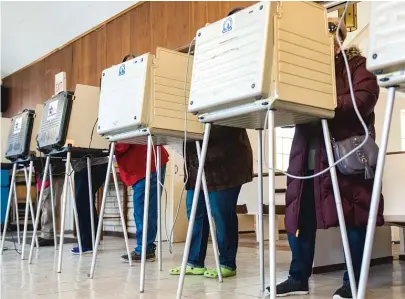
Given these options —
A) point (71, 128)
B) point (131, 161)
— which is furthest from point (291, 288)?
point (71, 128)

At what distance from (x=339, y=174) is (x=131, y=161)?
149cm

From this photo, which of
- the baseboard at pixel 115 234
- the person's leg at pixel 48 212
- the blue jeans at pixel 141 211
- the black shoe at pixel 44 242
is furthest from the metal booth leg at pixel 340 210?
the baseboard at pixel 115 234

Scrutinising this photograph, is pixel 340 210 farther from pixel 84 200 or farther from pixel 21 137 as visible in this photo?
pixel 21 137

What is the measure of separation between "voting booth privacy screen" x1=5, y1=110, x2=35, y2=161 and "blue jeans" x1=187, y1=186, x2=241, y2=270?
64.7 inches

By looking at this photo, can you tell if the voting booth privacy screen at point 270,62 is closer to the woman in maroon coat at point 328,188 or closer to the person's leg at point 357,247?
the woman in maroon coat at point 328,188

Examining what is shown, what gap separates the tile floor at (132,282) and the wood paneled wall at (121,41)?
2.60 m

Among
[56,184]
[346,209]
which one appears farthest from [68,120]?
[346,209]

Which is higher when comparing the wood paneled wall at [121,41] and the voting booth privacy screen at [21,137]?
the wood paneled wall at [121,41]

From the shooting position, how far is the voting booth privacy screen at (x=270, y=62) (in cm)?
145

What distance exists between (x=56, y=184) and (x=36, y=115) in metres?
0.62

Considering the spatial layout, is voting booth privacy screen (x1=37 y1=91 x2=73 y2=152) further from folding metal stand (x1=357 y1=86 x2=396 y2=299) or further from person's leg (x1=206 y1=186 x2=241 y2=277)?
folding metal stand (x1=357 y1=86 x2=396 y2=299)

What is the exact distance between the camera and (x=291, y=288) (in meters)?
1.87

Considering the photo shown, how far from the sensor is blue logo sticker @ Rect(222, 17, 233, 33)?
5.25 feet

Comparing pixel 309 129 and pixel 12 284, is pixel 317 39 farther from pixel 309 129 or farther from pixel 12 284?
pixel 12 284
